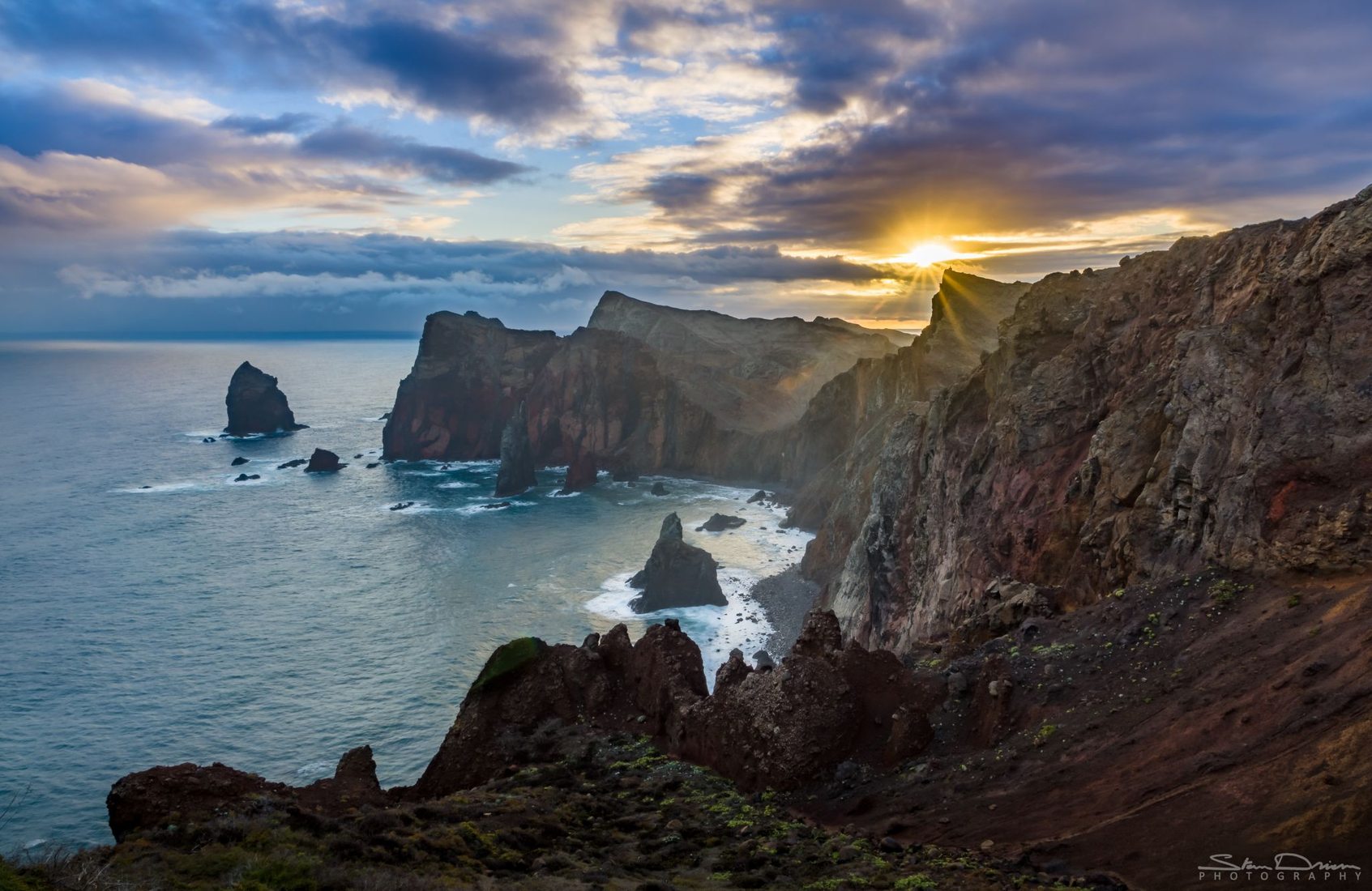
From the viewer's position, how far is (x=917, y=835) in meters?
18.5

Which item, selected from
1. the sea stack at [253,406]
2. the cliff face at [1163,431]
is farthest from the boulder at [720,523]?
the sea stack at [253,406]

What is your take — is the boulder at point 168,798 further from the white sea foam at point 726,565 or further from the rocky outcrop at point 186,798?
the white sea foam at point 726,565

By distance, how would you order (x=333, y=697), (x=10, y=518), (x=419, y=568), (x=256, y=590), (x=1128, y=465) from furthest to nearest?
(x=10, y=518) < (x=419, y=568) < (x=256, y=590) < (x=333, y=697) < (x=1128, y=465)

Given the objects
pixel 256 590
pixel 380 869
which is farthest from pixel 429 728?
pixel 380 869

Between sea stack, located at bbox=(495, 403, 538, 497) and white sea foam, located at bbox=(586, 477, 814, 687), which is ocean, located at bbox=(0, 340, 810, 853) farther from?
sea stack, located at bbox=(495, 403, 538, 497)

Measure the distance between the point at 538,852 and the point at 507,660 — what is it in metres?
12.4

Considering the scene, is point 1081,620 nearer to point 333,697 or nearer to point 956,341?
point 333,697

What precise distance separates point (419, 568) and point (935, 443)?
211 feet

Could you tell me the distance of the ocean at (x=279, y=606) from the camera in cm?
5409

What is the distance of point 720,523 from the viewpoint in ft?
365

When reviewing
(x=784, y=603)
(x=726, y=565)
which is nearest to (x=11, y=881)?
(x=784, y=603)

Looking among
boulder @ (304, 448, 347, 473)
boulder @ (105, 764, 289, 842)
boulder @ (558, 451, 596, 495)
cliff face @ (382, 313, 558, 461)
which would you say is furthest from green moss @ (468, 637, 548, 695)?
cliff face @ (382, 313, 558, 461)

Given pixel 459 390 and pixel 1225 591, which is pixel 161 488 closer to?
pixel 459 390

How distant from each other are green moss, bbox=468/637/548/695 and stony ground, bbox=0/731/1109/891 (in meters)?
6.71
